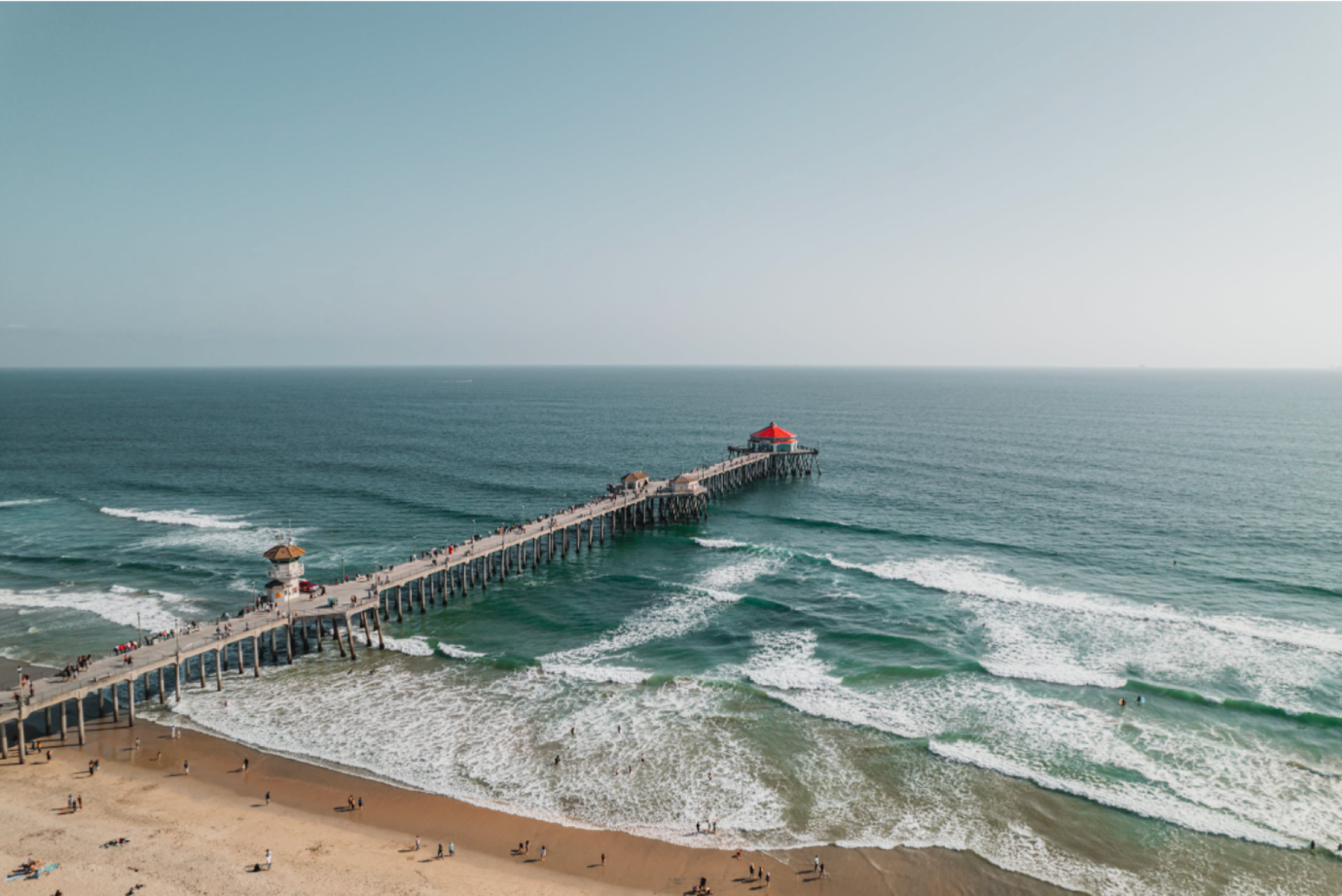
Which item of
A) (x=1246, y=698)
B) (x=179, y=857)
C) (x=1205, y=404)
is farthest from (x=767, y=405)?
(x=179, y=857)

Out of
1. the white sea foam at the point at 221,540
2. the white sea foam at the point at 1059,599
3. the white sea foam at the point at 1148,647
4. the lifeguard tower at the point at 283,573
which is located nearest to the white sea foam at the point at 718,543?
the white sea foam at the point at 1059,599

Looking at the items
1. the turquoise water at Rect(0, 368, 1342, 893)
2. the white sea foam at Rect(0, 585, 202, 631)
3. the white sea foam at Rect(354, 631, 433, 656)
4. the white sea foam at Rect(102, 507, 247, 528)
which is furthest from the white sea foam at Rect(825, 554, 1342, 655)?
the white sea foam at Rect(102, 507, 247, 528)

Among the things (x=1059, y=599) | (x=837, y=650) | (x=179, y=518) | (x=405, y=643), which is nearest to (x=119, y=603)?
(x=405, y=643)

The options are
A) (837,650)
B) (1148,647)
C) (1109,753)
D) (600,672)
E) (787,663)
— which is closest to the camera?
(1109,753)

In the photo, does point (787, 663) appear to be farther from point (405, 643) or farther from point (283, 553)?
point (283, 553)

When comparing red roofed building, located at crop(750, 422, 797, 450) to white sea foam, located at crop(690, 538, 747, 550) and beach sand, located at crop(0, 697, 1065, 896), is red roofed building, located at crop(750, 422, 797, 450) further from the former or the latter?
beach sand, located at crop(0, 697, 1065, 896)

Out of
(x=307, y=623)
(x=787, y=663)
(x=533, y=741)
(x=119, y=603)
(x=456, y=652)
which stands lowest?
(x=533, y=741)
